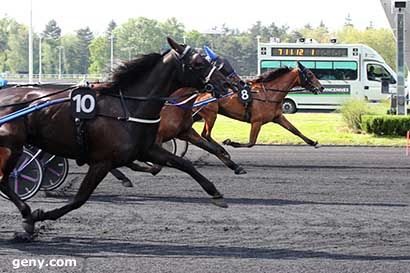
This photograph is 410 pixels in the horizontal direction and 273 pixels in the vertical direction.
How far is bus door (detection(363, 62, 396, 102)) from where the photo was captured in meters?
35.3

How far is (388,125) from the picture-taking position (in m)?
21.2

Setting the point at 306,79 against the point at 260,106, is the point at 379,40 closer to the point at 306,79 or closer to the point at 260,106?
the point at 306,79

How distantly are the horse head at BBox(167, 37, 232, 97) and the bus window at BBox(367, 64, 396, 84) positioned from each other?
2889cm

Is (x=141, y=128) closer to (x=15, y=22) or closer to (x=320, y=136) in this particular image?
(x=320, y=136)

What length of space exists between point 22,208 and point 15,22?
324ft

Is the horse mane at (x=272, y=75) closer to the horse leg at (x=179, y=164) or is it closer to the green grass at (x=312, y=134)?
the green grass at (x=312, y=134)

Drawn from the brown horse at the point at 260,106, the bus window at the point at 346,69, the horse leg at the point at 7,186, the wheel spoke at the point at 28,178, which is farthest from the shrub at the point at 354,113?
the horse leg at the point at 7,186

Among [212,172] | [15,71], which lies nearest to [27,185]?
[212,172]

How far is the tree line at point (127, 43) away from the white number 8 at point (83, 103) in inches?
2527

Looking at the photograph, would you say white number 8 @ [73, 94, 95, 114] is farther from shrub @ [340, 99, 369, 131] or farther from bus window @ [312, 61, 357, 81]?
bus window @ [312, 61, 357, 81]

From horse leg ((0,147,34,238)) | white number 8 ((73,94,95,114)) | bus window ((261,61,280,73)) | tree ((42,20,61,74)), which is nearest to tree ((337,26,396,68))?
tree ((42,20,61,74))

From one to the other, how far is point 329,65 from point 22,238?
28954 millimetres

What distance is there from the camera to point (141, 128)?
24.3 feet

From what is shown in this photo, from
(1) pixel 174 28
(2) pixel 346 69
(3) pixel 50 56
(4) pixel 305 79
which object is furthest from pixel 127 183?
A: (3) pixel 50 56
